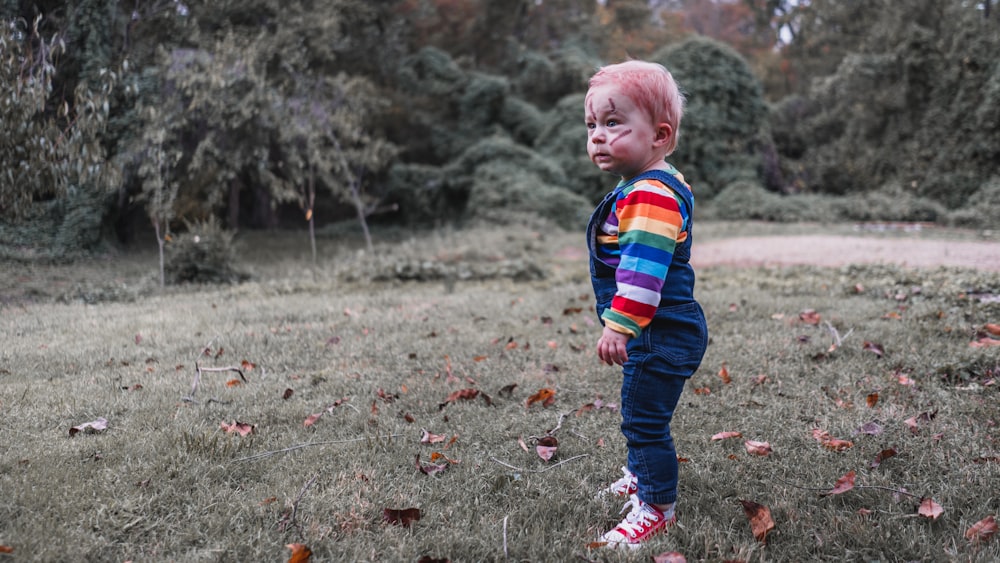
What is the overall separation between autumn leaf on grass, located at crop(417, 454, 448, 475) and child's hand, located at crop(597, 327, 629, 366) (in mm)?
867

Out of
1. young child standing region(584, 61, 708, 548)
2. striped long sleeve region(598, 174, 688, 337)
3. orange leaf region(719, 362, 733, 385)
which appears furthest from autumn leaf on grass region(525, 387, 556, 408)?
striped long sleeve region(598, 174, 688, 337)

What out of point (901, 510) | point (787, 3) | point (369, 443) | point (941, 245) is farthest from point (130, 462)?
point (787, 3)

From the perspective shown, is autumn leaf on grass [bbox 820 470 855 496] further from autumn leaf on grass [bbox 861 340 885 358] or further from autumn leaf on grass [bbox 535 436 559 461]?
autumn leaf on grass [bbox 861 340 885 358]

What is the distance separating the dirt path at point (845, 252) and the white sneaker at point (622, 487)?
565cm

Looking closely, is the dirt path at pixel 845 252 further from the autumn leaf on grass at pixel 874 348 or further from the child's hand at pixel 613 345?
the child's hand at pixel 613 345

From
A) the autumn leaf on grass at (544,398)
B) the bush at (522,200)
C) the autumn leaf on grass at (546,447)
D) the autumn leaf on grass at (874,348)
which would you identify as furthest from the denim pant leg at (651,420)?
the bush at (522,200)

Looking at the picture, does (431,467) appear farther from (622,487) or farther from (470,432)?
(622,487)

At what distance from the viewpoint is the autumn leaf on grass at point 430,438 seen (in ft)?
8.55

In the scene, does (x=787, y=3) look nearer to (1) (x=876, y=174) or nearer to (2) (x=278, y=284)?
(1) (x=876, y=174)

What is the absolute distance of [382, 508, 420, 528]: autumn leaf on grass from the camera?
6.45 ft

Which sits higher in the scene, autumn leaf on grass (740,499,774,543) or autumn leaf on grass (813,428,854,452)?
autumn leaf on grass (740,499,774,543)

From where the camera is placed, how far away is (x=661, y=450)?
1930 millimetres

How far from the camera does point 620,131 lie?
1.89 m

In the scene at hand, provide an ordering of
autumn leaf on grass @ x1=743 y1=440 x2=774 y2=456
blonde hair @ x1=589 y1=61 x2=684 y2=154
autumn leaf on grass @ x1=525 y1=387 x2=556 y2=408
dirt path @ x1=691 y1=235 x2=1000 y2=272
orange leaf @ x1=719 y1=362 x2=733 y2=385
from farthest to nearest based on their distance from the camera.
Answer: dirt path @ x1=691 y1=235 x2=1000 y2=272 < orange leaf @ x1=719 y1=362 x2=733 y2=385 < autumn leaf on grass @ x1=525 y1=387 x2=556 y2=408 < autumn leaf on grass @ x1=743 y1=440 x2=774 y2=456 < blonde hair @ x1=589 y1=61 x2=684 y2=154
